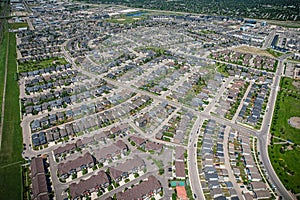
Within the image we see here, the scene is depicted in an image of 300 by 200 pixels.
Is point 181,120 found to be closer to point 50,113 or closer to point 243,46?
point 50,113

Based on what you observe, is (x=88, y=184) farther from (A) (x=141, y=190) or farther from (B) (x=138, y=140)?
(B) (x=138, y=140)

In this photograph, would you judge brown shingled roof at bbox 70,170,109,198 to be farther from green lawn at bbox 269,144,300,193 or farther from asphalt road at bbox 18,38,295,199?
green lawn at bbox 269,144,300,193

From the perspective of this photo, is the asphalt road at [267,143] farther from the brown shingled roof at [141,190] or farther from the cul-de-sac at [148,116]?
the brown shingled roof at [141,190]

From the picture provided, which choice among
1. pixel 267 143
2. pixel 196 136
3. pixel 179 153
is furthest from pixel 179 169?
pixel 267 143

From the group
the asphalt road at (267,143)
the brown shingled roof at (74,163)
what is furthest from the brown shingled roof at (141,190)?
the asphalt road at (267,143)

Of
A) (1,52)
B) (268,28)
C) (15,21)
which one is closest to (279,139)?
(1,52)
